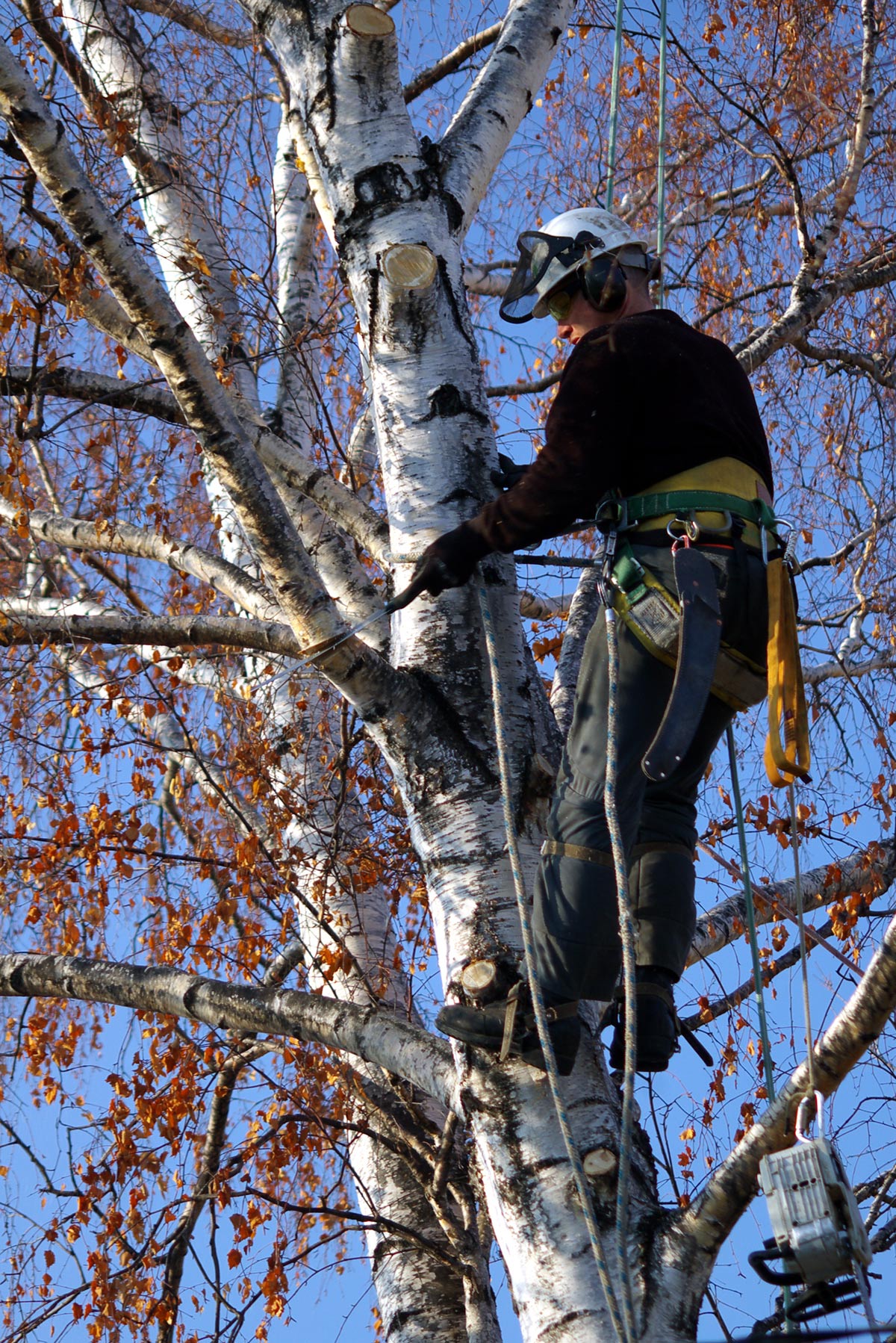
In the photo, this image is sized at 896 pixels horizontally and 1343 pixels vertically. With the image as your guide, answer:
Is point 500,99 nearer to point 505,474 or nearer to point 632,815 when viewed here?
point 505,474

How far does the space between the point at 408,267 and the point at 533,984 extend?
1.69 metres

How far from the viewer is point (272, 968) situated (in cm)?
498

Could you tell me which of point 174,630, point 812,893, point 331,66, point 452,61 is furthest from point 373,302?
point 452,61

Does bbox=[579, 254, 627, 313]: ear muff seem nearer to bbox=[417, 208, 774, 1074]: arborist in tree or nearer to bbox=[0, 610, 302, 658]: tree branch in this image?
bbox=[417, 208, 774, 1074]: arborist in tree

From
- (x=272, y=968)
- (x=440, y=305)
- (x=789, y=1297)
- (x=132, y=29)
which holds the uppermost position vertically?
(x=132, y=29)

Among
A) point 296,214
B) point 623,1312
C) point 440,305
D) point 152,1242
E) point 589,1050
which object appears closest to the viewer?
point 623,1312

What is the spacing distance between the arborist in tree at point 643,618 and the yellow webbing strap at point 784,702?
0.32 ft

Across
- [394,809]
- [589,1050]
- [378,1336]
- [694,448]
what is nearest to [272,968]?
[394,809]

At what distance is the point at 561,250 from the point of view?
10.5ft

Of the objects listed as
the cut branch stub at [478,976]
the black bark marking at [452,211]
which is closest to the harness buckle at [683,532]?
the cut branch stub at [478,976]

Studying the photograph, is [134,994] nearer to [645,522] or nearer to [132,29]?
[645,522]

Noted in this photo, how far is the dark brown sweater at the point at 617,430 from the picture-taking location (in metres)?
2.80

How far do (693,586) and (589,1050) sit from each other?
89cm

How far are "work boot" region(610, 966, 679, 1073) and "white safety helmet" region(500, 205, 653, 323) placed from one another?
149 centimetres
